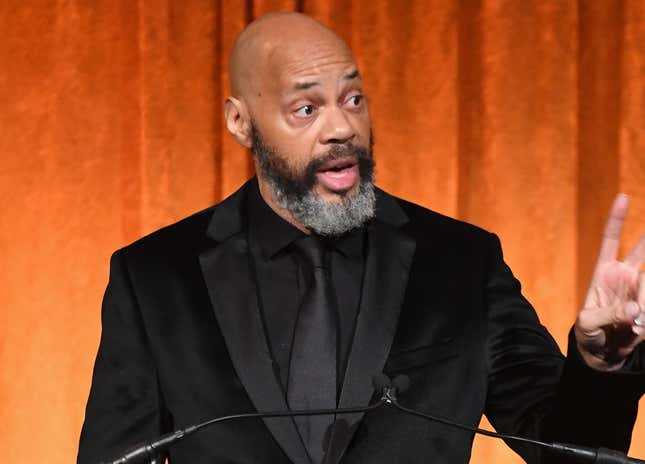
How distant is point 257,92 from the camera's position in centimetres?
203

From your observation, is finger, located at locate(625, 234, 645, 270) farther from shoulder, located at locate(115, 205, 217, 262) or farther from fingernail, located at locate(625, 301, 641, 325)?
shoulder, located at locate(115, 205, 217, 262)

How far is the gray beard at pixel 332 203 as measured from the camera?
1922mm

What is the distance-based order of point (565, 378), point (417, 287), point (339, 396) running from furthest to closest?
point (417, 287), point (339, 396), point (565, 378)

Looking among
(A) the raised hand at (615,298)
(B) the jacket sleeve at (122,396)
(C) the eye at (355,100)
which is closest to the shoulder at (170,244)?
(B) the jacket sleeve at (122,396)

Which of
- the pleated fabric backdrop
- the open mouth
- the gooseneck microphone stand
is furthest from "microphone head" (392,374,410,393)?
the pleated fabric backdrop

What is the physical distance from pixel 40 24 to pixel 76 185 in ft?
1.30

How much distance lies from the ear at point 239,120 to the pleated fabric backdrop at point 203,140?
2.96 ft

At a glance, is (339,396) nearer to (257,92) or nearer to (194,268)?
(194,268)

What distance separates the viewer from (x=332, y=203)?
1.93 meters

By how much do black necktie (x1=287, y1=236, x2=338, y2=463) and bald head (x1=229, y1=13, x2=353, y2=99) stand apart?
294 mm

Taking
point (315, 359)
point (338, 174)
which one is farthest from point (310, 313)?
point (338, 174)

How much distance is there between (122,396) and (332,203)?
44cm

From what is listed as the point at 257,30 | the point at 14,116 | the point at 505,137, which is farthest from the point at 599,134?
the point at 14,116

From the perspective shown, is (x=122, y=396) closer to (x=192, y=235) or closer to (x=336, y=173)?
(x=192, y=235)
